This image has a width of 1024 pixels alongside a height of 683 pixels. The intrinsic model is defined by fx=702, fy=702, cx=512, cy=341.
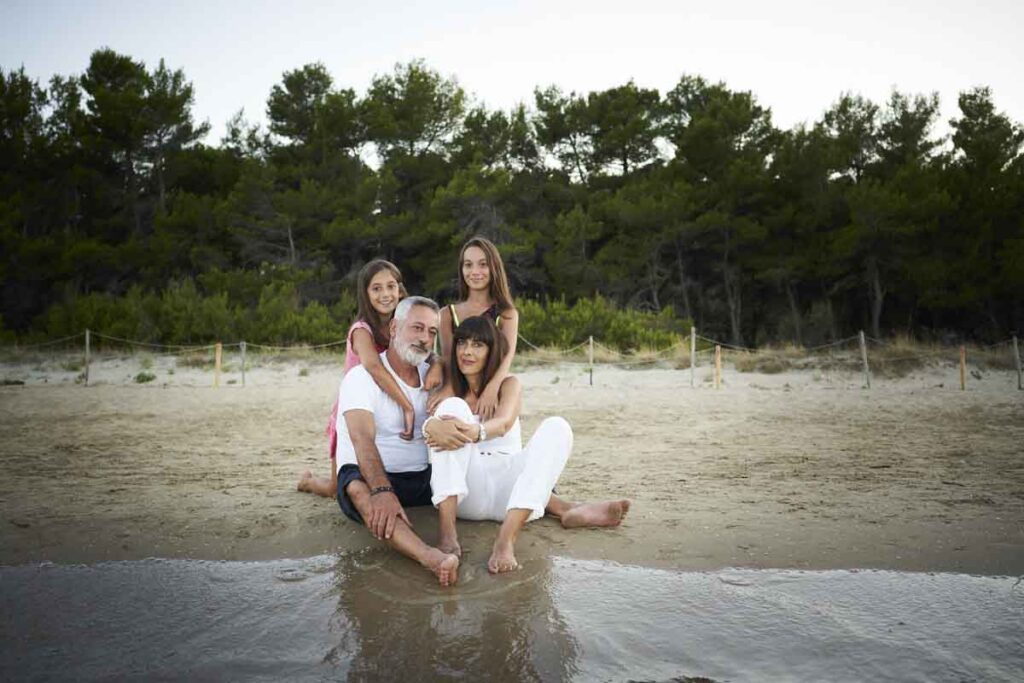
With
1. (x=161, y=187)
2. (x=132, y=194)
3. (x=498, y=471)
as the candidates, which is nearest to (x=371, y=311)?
(x=498, y=471)

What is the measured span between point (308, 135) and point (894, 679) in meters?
27.7

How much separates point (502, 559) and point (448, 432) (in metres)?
0.61

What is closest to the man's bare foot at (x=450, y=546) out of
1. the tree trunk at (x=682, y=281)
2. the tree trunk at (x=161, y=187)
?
the tree trunk at (x=682, y=281)

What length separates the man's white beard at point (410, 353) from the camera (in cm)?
351

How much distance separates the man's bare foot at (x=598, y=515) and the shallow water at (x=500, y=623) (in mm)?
445

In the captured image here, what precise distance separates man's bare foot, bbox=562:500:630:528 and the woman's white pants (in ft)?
1.27

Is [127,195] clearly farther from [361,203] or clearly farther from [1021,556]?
[1021,556]

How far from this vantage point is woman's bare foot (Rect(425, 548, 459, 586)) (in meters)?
2.91

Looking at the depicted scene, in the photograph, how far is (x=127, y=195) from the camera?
998 inches

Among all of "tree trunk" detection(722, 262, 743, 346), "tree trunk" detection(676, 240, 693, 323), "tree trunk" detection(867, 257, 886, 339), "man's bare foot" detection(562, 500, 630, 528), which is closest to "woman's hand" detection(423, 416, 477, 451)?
"man's bare foot" detection(562, 500, 630, 528)

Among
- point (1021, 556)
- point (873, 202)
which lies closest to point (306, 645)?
point (1021, 556)

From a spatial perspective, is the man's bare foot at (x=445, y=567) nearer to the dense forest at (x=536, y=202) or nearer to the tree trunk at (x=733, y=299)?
the dense forest at (x=536, y=202)

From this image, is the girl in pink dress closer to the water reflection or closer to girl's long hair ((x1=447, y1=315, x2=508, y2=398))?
girl's long hair ((x1=447, y1=315, x2=508, y2=398))

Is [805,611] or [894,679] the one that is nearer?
[894,679]
